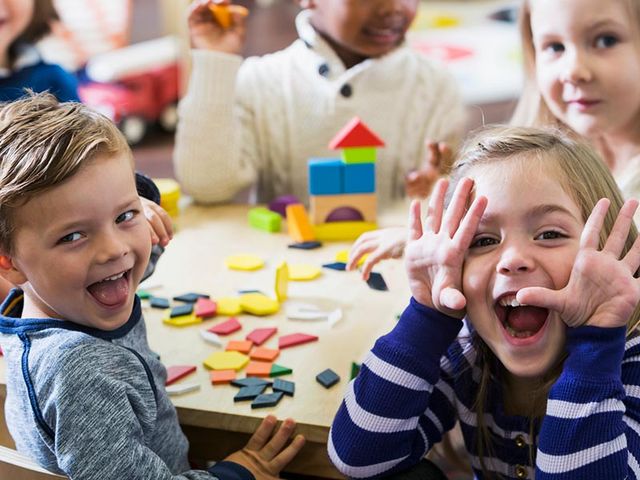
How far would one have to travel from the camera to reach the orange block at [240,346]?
1081 mm

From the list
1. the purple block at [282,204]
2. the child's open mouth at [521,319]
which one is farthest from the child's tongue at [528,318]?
the purple block at [282,204]

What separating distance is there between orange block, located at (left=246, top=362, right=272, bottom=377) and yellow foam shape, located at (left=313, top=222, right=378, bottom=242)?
41 cm

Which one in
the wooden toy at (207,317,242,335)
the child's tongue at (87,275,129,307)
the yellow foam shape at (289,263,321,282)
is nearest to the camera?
the child's tongue at (87,275,129,307)

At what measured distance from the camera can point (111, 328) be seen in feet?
3.10

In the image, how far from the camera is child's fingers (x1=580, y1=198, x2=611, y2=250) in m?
0.83

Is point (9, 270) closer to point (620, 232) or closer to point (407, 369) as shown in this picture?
point (407, 369)

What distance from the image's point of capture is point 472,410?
0.98 metres

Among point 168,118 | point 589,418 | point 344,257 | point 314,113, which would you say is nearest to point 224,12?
point 314,113

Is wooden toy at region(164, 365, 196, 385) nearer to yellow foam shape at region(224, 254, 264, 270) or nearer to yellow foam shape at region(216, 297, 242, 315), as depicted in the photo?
yellow foam shape at region(216, 297, 242, 315)

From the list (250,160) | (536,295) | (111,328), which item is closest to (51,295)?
(111,328)

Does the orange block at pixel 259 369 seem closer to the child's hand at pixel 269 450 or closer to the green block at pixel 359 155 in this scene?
the child's hand at pixel 269 450

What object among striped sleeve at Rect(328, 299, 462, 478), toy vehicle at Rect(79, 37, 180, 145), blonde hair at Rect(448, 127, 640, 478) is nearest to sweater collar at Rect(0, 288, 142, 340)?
striped sleeve at Rect(328, 299, 462, 478)

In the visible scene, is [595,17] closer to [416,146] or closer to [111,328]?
[416,146]

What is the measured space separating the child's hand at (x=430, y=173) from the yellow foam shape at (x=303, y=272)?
10.6 inches
